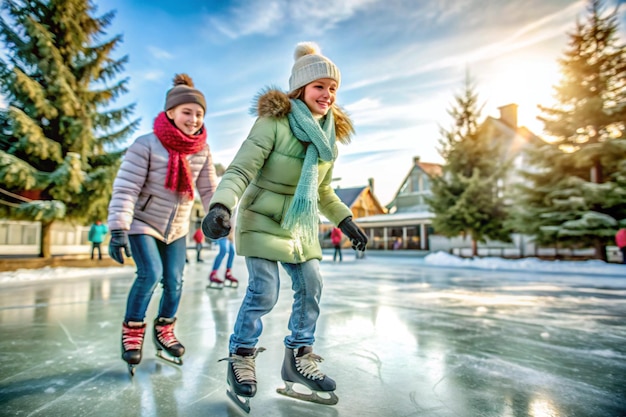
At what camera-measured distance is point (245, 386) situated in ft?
5.51

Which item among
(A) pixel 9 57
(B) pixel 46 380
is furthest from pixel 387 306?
(A) pixel 9 57

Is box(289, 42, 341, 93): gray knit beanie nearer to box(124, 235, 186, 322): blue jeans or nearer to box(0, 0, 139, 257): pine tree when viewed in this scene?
box(124, 235, 186, 322): blue jeans

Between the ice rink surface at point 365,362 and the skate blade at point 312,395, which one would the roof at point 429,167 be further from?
the skate blade at point 312,395

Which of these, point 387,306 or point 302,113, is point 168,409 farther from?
point 387,306

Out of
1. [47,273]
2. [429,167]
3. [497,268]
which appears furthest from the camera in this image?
[429,167]

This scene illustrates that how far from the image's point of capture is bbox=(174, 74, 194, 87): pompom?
264cm

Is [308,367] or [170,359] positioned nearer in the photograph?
[308,367]

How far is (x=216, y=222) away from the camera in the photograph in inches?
61.7

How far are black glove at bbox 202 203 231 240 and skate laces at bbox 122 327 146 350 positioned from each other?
1.10 meters

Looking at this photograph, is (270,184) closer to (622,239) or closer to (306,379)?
(306,379)

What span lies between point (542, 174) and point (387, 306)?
11.7 meters

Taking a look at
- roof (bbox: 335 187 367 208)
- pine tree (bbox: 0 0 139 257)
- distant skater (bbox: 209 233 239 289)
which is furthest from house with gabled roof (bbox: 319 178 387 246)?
distant skater (bbox: 209 233 239 289)

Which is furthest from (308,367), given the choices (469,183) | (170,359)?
(469,183)

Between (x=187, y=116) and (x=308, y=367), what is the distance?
1.68 meters
